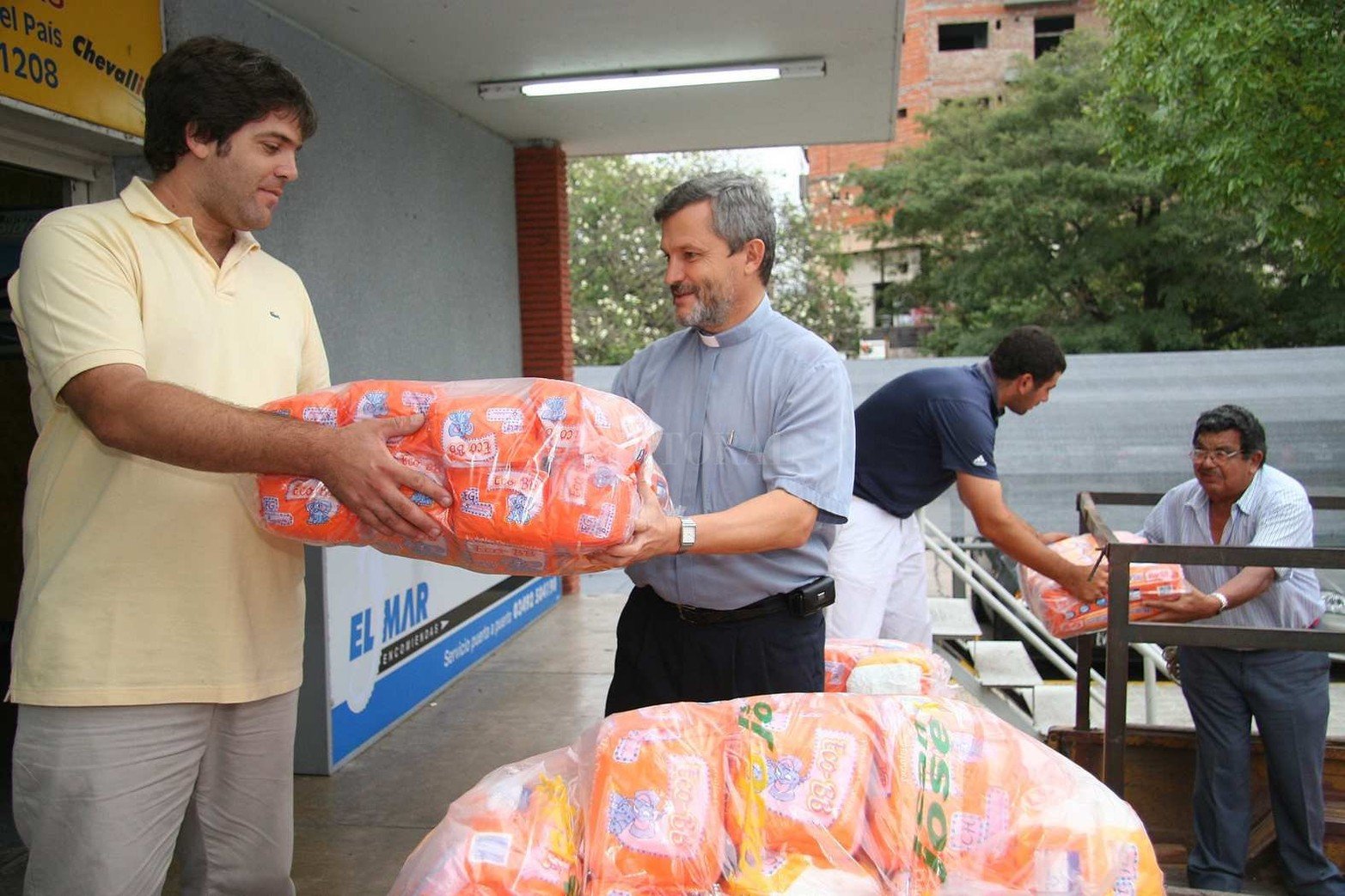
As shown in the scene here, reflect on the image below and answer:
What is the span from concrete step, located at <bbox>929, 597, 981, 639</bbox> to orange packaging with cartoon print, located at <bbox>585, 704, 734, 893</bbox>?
499 centimetres

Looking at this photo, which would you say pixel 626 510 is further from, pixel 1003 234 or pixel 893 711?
pixel 1003 234

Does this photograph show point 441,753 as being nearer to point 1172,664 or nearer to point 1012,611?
point 1172,664

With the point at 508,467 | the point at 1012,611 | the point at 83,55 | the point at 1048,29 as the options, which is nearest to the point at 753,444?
the point at 508,467

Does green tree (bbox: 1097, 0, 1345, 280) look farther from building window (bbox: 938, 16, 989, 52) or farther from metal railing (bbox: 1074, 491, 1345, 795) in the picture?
building window (bbox: 938, 16, 989, 52)

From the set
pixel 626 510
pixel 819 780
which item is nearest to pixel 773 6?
pixel 626 510

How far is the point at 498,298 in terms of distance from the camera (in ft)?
28.6

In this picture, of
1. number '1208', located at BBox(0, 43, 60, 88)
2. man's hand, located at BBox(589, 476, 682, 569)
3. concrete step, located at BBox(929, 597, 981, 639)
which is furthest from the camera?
concrete step, located at BBox(929, 597, 981, 639)

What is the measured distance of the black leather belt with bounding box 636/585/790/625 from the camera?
257 cm

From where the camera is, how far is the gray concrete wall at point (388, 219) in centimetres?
572

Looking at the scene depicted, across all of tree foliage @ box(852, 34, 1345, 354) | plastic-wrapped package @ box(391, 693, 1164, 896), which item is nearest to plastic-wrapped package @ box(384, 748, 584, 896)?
plastic-wrapped package @ box(391, 693, 1164, 896)

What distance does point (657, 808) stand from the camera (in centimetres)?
166

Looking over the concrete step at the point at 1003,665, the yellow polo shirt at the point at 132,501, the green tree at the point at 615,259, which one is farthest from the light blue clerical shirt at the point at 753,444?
the green tree at the point at 615,259

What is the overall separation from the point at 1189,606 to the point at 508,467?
318cm

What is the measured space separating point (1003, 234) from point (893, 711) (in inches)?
1006
